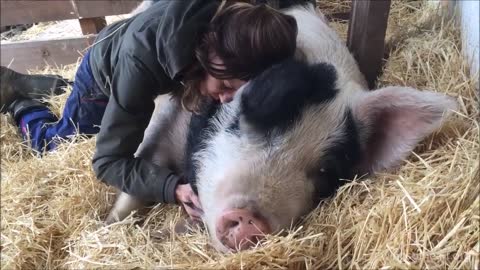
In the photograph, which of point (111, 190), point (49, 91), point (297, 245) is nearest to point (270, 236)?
point (297, 245)

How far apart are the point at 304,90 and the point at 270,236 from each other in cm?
51

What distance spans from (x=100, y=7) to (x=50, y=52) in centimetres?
49

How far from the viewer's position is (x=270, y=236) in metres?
1.70

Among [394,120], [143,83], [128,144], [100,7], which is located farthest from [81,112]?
[100,7]

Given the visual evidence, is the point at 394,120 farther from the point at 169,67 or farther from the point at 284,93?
the point at 169,67

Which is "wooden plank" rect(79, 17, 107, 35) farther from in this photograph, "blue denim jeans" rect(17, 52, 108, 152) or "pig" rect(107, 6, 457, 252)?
"pig" rect(107, 6, 457, 252)

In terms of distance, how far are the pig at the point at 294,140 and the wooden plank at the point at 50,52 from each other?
7.62ft

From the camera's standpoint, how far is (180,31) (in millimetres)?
1881

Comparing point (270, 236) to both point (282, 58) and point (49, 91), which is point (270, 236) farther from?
point (49, 91)

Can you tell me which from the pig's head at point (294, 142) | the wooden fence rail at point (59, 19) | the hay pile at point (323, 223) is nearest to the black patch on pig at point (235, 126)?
the pig's head at point (294, 142)

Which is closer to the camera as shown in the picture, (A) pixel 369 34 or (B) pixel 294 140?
(B) pixel 294 140

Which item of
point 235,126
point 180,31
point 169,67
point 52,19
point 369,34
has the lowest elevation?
point 52,19

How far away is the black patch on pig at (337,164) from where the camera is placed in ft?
6.36

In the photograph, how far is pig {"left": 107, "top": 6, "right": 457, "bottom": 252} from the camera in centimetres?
179
